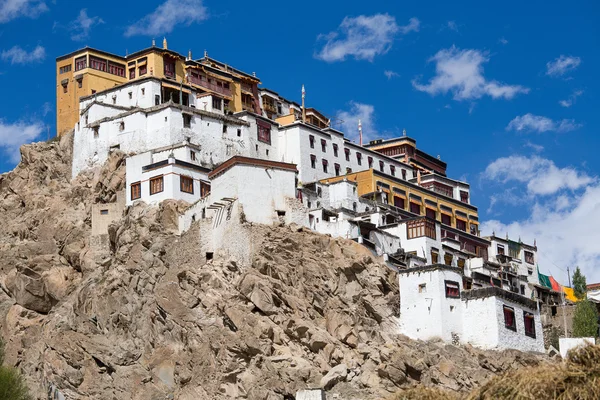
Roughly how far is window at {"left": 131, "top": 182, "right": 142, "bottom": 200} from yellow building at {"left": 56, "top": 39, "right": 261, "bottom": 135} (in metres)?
16.8

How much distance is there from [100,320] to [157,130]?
1916cm

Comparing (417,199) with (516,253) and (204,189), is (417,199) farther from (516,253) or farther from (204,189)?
(204,189)

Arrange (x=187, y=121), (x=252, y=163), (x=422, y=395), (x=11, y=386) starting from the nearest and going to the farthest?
(x=422, y=395) < (x=11, y=386) < (x=252, y=163) < (x=187, y=121)

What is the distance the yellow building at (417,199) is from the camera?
92606 mm

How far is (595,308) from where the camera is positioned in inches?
3182

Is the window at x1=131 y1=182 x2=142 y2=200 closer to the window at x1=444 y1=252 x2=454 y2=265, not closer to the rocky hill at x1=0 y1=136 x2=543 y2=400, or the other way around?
the rocky hill at x1=0 y1=136 x2=543 y2=400

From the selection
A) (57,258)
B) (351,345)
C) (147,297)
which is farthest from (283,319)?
(57,258)

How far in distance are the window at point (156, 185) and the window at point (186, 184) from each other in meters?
1.26

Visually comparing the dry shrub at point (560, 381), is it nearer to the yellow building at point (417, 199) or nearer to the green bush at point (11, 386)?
the green bush at point (11, 386)

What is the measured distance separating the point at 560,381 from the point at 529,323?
136 feet

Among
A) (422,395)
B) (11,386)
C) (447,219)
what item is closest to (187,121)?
(447,219)

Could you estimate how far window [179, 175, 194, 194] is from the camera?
78.1 meters

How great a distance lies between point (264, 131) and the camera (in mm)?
92625

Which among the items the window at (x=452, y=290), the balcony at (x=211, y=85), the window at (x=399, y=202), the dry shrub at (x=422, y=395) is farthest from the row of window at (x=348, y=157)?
the dry shrub at (x=422, y=395)
